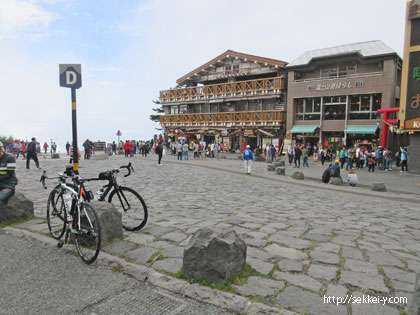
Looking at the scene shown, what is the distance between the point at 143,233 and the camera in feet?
16.1

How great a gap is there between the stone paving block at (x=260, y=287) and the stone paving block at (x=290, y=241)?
1.28 metres

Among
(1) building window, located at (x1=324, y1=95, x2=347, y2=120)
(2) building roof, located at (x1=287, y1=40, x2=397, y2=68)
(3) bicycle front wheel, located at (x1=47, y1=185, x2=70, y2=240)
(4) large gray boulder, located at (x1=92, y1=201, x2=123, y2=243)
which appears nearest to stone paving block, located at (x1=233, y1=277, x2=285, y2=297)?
(4) large gray boulder, located at (x1=92, y1=201, x2=123, y2=243)

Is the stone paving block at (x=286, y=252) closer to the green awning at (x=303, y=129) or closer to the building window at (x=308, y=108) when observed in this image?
the green awning at (x=303, y=129)

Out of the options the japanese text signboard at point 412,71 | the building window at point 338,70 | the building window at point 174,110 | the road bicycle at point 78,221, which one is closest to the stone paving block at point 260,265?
the road bicycle at point 78,221

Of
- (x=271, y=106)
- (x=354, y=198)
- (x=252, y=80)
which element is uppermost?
(x=252, y=80)

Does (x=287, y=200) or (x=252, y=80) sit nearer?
(x=287, y=200)

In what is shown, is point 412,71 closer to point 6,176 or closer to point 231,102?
point 231,102

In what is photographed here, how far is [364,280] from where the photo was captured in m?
3.38

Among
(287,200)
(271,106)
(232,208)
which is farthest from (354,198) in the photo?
(271,106)

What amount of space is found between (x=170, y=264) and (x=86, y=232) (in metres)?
1.29

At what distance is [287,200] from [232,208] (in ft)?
7.34

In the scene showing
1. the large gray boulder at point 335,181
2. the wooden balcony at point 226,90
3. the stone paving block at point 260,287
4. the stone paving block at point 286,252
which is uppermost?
the wooden balcony at point 226,90

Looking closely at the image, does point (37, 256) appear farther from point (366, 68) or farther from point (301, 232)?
point (366, 68)

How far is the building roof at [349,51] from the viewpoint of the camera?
2608 centimetres
